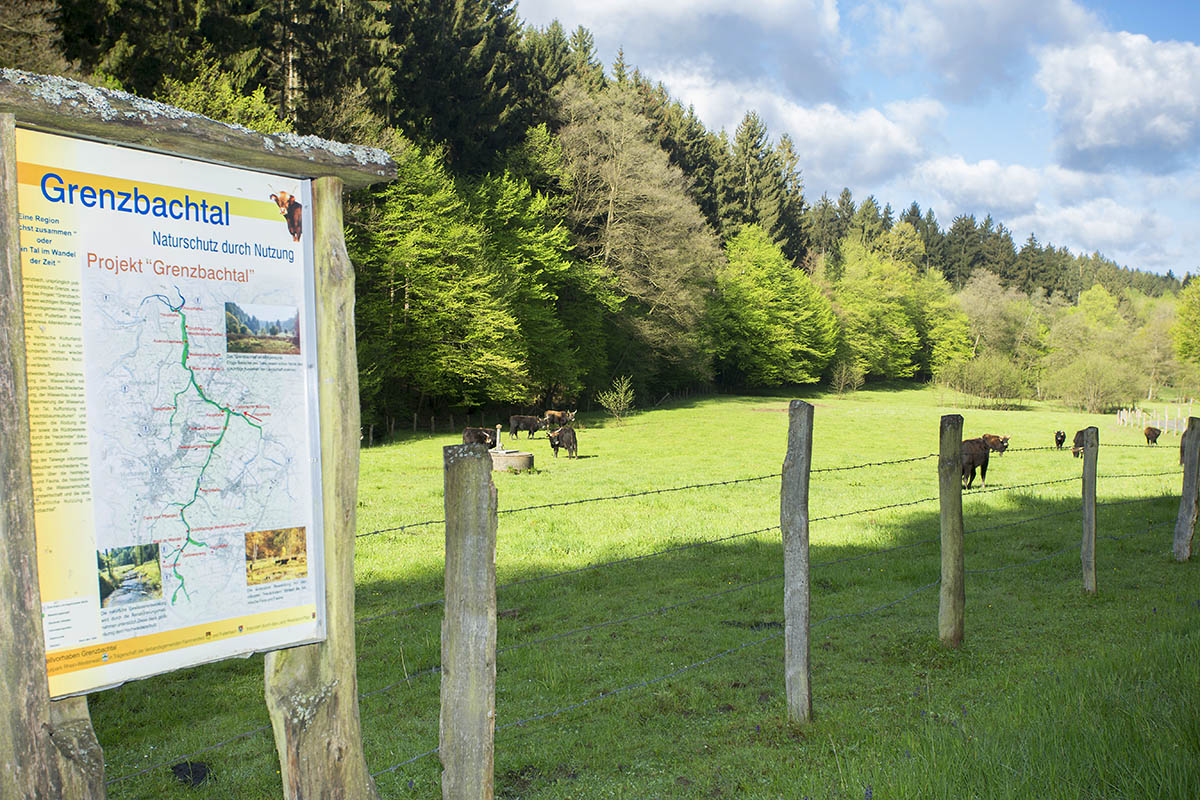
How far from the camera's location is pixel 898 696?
6.06m

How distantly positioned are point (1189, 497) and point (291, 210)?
38.6 feet

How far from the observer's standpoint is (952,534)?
7.09 m

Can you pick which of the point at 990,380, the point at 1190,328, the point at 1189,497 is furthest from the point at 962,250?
the point at 1189,497

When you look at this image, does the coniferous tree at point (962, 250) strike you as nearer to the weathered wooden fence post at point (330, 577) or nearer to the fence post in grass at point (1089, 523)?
the fence post in grass at point (1089, 523)

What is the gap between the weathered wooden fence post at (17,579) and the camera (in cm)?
257

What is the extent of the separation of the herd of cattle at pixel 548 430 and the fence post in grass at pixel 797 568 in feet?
63.2

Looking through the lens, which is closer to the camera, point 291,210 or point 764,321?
point 291,210

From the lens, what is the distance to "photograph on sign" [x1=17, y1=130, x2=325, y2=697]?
270 cm

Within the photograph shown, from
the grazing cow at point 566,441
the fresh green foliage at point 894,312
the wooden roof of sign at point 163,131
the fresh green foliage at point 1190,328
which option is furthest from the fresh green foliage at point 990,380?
the wooden roof of sign at point 163,131

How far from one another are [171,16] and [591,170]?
83.1 ft

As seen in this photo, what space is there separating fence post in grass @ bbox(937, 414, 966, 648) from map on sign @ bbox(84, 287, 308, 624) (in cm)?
558

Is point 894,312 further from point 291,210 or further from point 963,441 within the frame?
point 291,210

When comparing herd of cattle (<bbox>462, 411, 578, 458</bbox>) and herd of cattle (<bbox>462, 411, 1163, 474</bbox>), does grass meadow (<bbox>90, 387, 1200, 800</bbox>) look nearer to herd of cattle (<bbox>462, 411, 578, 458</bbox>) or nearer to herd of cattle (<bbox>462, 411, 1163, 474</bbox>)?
herd of cattle (<bbox>462, 411, 1163, 474</bbox>)

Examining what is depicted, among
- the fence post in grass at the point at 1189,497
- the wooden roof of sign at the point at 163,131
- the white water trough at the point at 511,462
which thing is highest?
the wooden roof of sign at the point at 163,131
